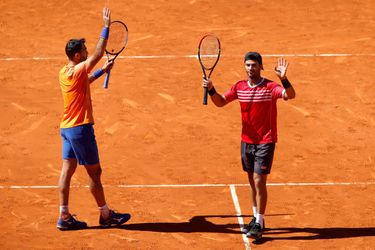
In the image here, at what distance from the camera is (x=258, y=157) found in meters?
11.5

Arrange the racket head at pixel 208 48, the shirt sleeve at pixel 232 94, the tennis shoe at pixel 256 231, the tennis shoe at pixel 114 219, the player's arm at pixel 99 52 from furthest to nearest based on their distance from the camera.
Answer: the racket head at pixel 208 48 < the tennis shoe at pixel 114 219 < the shirt sleeve at pixel 232 94 < the tennis shoe at pixel 256 231 < the player's arm at pixel 99 52

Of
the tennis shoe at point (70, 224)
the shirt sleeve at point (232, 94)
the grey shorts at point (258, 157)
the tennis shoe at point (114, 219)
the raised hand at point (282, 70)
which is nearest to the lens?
the raised hand at point (282, 70)

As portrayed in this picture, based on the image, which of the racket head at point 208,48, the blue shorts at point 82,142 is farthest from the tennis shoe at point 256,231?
the racket head at point 208,48

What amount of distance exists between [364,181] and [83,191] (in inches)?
163

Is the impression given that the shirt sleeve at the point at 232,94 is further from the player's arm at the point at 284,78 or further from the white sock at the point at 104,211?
the white sock at the point at 104,211

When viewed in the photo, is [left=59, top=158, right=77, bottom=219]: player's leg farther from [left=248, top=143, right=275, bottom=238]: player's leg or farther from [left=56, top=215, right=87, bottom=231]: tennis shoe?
[left=248, top=143, right=275, bottom=238]: player's leg

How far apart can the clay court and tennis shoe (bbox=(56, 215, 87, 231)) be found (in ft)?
0.42

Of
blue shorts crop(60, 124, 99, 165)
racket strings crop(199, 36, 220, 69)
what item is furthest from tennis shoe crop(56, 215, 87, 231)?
racket strings crop(199, 36, 220, 69)

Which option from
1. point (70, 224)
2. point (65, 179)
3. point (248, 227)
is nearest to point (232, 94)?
point (248, 227)

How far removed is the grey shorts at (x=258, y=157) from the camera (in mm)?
11438

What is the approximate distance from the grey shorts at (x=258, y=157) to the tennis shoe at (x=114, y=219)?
180 centimetres

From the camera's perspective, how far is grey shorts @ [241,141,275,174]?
11.4 metres

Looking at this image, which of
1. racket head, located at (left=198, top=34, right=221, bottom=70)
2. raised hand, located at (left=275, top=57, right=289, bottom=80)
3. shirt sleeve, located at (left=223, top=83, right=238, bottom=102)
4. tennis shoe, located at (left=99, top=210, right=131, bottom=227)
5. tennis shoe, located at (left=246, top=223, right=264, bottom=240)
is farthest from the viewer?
racket head, located at (left=198, top=34, right=221, bottom=70)

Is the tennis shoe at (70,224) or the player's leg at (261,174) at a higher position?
the player's leg at (261,174)
